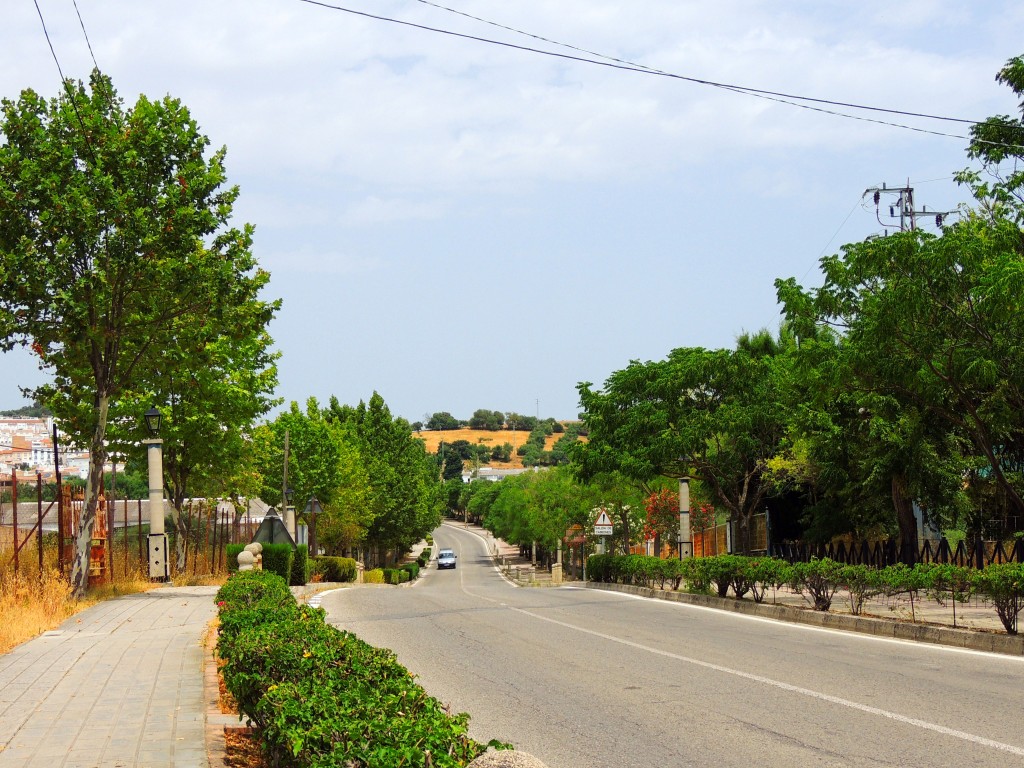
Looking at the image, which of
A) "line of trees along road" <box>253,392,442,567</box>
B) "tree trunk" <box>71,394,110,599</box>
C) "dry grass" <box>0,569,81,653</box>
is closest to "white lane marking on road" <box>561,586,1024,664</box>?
"dry grass" <box>0,569,81,653</box>

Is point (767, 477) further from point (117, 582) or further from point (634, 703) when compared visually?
point (634, 703)

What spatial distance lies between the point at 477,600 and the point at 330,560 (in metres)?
20.7

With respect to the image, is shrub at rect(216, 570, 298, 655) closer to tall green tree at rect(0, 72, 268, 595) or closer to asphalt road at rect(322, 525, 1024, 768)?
asphalt road at rect(322, 525, 1024, 768)

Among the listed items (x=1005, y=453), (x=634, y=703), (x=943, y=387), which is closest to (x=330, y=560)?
(x=1005, y=453)

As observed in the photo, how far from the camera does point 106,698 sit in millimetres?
9633

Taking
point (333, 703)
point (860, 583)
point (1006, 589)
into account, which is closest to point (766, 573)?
point (860, 583)

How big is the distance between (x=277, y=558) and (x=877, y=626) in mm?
17877

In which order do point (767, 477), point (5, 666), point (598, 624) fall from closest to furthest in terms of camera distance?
1. point (5, 666)
2. point (598, 624)
3. point (767, 477)

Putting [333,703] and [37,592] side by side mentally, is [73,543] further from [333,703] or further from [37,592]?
[333,703]

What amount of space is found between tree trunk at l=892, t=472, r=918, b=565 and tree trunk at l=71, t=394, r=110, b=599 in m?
19.0

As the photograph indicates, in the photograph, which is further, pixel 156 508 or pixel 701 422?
pixel 701 422

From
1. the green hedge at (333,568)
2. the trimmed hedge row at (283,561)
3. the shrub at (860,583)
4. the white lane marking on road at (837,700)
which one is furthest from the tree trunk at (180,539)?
the shrub at (860,583)

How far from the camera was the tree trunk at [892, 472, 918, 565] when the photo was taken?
27750 mm

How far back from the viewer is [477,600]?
27.0 metres
